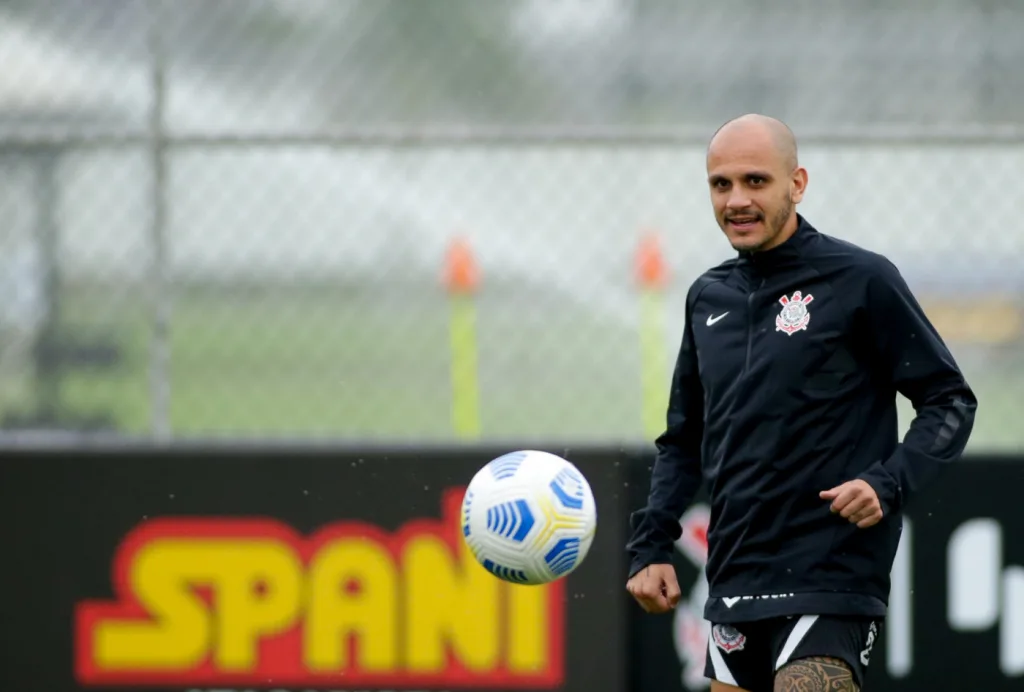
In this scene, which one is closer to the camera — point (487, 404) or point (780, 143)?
point (780, 143)

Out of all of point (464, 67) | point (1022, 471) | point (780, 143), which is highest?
point (464, 67)

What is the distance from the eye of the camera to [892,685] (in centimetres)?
558

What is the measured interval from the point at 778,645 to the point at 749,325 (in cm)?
84

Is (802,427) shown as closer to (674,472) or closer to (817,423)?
(817,423)

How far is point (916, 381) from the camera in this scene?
3.57m

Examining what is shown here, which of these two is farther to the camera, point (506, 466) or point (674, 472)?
point (674, 472)

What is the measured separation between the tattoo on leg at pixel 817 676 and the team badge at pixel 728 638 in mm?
206

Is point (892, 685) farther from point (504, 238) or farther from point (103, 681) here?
point (103, 681)

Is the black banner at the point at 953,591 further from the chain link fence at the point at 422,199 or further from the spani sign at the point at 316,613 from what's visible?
the chain link fence at the point at 422,199

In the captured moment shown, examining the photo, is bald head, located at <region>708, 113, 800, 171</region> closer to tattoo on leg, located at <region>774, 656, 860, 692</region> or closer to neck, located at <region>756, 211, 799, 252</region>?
neck, located at <region>756, 211, 799, 252</region>

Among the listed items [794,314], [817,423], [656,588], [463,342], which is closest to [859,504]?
[817,423]

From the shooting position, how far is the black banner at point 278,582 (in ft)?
18.6

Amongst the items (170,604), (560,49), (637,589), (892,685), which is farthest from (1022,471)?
(170,604)

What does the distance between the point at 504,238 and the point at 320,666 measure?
2.22 metres
